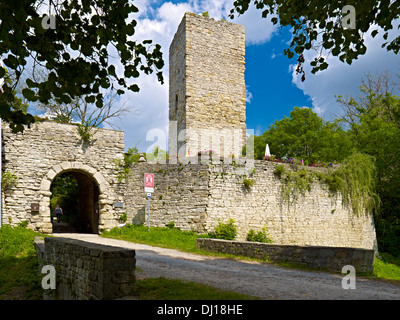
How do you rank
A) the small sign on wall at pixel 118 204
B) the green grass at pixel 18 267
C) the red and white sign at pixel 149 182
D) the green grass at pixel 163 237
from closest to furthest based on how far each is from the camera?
the green grass at pixel 18 267 < the green grass at pixel 163 237 < the red and white sign at pixel 149 182 < the small sign on wall at pixel 118 204

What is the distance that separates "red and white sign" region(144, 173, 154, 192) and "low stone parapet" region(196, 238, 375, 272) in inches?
191

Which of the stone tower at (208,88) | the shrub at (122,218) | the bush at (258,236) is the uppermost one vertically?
the stone tower at (208,88)

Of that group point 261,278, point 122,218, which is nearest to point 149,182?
point 122,218

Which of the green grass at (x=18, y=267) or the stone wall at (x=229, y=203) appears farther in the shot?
the stone wall at (x=229, y=203)

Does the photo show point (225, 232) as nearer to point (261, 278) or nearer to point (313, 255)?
point (313, 255)

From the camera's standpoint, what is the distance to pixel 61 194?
21.7 m

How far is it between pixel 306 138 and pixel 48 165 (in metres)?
18.2

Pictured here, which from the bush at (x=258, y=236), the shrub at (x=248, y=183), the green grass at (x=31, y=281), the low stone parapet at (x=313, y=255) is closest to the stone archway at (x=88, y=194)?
the green grass at (x=31, y=281)

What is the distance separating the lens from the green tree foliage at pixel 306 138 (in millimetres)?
22688

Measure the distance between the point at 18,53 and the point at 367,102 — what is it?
26200 millimetres

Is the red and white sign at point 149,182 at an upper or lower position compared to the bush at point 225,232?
upper

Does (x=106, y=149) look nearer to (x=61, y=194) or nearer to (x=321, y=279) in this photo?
(x=61, y=194)

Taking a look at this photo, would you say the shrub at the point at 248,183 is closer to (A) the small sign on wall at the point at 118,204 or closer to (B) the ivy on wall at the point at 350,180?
(B) the ivy on wall at the point at 350,180

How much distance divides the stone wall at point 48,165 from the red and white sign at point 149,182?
5.63 feet
